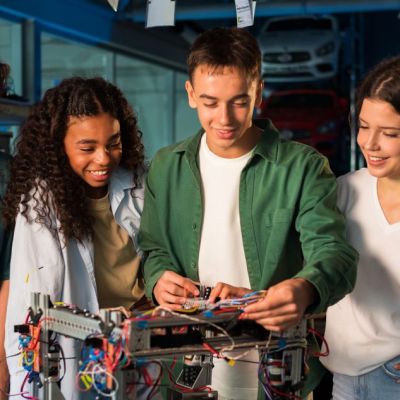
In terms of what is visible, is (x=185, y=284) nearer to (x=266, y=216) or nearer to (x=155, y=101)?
(x=266, y=216)

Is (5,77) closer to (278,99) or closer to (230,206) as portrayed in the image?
(230,206)

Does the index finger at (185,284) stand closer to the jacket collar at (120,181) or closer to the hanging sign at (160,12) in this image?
the jacket collar at (120,181)

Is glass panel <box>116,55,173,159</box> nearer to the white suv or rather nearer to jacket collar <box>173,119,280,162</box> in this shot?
the white suv

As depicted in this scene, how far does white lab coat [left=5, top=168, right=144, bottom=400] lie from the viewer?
8.16 feet

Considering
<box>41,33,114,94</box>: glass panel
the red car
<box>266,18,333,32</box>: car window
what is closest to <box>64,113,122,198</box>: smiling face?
<box>41,33,114,94</box>: glass panel

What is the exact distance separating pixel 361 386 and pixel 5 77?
166 centimetres

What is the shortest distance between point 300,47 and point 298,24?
648 mm

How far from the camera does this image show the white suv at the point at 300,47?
1405 centimetres

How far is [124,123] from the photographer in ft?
9.01

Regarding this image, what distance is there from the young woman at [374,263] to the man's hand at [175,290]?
0.47 metres

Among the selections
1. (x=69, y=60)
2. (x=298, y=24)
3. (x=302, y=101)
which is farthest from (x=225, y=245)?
(x=298, y=24)

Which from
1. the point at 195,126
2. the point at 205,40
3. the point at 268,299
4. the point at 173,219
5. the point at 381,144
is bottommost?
the point at 268,299

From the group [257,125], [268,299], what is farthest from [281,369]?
[257,125]

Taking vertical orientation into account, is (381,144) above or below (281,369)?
above
